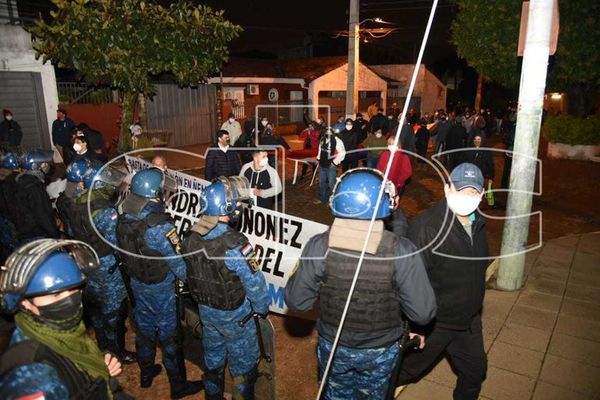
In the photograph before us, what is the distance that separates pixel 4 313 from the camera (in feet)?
6.76

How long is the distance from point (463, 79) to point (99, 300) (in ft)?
199

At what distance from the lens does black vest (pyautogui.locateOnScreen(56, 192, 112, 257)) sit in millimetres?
4758

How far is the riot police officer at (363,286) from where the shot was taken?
2881 millimetres

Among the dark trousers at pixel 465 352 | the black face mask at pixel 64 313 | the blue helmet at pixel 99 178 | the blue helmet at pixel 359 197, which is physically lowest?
the dark trousers at pixel 465 352

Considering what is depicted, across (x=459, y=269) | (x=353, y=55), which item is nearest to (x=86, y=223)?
(x=459, y=269)

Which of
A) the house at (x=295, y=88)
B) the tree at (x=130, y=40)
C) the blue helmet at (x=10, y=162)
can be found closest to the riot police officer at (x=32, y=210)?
the blue helmet at (x=10, y=162)

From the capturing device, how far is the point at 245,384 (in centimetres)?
385

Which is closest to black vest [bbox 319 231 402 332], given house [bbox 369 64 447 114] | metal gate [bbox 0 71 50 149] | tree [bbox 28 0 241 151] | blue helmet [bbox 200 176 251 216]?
blue helmet [bbox 200 176 251 216]

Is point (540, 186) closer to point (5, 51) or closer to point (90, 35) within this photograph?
point (90, 35)

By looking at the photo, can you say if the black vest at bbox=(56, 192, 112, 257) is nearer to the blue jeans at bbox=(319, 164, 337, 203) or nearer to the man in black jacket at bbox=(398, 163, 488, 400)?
the man in black jacket at bbox=(398, 163, 488, 400)

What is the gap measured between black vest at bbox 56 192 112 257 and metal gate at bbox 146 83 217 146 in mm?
14798

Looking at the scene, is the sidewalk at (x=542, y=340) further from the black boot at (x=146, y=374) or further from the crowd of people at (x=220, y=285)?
the black boot at (x=146, y=374)


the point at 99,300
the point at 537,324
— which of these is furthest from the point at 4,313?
the point at 537,324

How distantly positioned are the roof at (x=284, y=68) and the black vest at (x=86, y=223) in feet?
72.2
